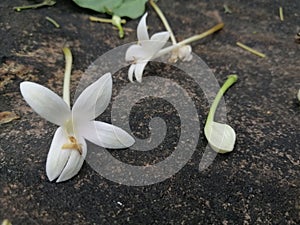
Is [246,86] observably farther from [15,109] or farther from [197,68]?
[15,109]

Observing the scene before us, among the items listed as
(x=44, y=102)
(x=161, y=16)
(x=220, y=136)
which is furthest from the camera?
(x=161, y=16)

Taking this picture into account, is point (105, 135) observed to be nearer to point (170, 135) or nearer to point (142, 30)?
point (170, 135)

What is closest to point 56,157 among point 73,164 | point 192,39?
point 73,164

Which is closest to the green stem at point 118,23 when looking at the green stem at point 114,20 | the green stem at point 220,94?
the green stem at point 114,20

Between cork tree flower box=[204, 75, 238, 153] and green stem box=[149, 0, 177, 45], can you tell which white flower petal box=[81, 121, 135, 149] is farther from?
green stem box=[149, 0, 177, 45]

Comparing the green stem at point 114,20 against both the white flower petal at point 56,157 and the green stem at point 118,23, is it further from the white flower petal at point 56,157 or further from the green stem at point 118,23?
the white flower petal at point 56,157

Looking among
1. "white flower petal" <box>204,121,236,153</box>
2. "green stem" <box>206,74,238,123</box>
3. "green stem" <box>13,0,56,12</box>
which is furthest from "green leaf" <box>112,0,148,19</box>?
"white flower petal" <box>204,121,236,153</box>
